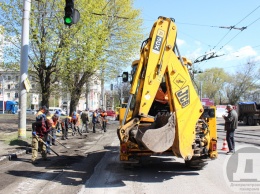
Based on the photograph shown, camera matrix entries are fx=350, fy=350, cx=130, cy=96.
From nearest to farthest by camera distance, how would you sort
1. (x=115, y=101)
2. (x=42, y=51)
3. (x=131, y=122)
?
(x=131, y=122), (x=42, y=51), (x=115, y=101)

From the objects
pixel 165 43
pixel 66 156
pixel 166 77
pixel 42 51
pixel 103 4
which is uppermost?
pixel 103 4

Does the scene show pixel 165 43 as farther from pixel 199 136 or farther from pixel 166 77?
pixel 199 136

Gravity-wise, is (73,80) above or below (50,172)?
above

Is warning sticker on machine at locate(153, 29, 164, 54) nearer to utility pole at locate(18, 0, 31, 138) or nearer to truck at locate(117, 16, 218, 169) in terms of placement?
truck at locate(117, 16, 218, 169)

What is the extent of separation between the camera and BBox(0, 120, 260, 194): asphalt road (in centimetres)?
695

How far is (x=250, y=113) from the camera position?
3675 centimetres

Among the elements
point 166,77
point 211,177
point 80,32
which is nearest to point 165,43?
point 166,77

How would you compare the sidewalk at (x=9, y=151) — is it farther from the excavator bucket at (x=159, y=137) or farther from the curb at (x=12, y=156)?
the excavator bucket at (x=159, y=137)

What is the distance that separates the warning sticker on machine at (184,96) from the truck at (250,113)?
2973cm

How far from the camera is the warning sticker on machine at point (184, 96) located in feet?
25.2

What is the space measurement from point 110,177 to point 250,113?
31502 mm

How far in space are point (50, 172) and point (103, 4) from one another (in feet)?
66.2

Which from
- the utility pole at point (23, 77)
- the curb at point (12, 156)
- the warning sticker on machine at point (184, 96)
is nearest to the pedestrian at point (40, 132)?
the curb at point (12, 156)

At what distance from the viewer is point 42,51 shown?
21.9 metres
